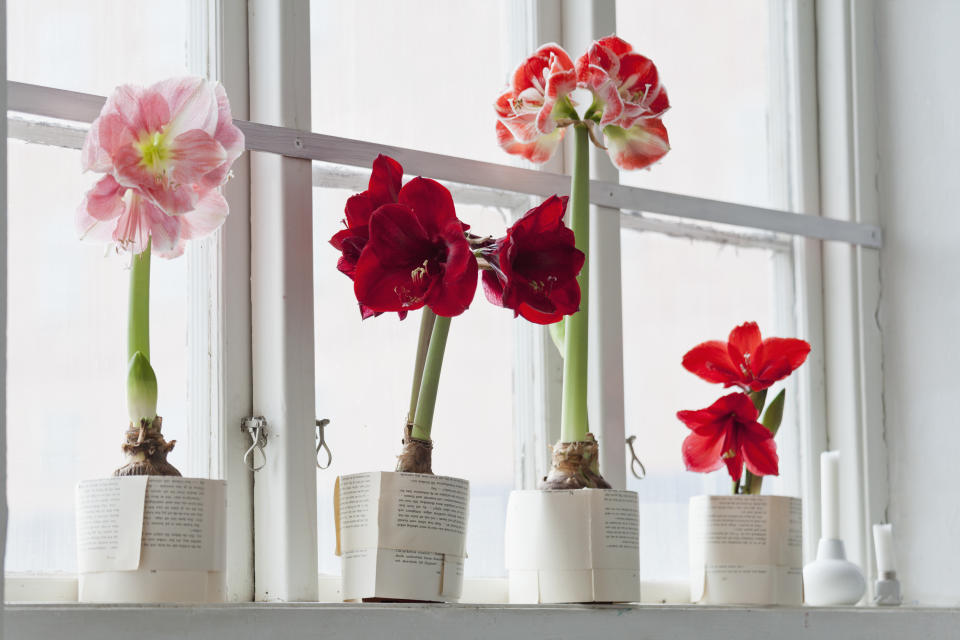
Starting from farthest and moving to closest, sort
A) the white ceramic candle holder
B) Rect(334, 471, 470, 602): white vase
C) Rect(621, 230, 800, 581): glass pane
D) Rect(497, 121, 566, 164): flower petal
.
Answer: Rect(621, 230, 800, 581): glass pane, the white ceramic candle holder, Rect(497, 121, 566, 164): flower petal, Rect(334, 471, 470, 602): white vase

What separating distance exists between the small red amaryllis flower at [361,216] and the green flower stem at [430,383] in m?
0.08

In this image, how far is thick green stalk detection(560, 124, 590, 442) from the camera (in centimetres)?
137

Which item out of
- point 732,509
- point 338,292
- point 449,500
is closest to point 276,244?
point 338,292

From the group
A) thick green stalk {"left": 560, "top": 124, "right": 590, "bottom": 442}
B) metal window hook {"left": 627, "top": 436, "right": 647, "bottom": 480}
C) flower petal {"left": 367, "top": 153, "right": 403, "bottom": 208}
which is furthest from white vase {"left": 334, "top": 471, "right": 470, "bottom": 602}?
metal window hook {"left": 627, "top": 436, "right": 647, "bottom": 480}

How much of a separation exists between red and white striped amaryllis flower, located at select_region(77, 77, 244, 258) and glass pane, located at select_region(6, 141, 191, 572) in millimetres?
158

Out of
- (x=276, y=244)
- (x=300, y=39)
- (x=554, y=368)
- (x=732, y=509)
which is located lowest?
(x=732, y=509)

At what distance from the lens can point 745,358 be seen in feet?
4.98

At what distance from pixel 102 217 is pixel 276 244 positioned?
25cm

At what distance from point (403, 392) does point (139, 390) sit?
1.35 feet

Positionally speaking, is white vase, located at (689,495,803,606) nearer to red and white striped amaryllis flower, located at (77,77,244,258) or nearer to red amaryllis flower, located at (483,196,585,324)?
red amaryllis flower, located at (483,196,585,324)

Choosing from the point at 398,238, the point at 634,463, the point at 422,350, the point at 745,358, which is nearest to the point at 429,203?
the point at 398,238

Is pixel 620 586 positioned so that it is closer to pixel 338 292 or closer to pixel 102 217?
pixel 338 292

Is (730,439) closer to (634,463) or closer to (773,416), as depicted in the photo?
(773,416)

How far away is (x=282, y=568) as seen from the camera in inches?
52.2
